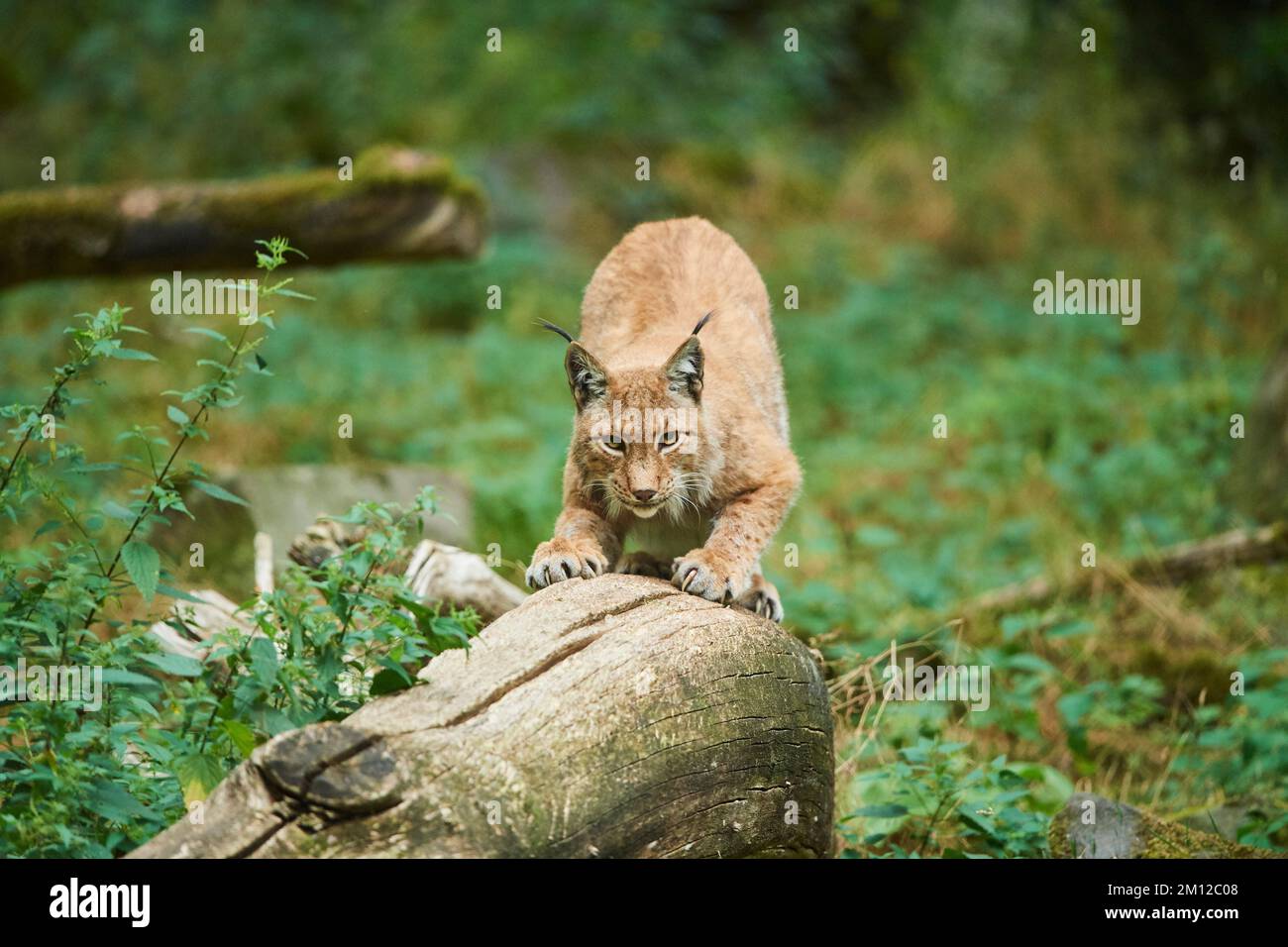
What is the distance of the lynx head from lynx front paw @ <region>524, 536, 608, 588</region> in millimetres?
237

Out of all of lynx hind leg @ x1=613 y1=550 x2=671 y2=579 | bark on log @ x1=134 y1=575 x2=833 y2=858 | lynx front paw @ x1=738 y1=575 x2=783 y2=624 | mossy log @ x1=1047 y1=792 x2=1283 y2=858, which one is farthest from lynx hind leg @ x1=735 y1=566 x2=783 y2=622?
mossy log @ x1=1047 y1=792 x2=1283 y2=858

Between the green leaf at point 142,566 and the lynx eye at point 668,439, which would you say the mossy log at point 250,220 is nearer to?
the lynx eye at point 668,439

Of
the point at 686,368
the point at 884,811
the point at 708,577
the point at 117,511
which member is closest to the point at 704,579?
the point at 708,577

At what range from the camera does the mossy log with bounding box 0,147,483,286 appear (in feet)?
23.3

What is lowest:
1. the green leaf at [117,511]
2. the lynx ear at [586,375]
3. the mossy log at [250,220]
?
the green leaf at [117,511]

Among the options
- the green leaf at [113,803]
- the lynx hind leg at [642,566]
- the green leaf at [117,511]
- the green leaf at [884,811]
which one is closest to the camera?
the green leaf at [113,803]

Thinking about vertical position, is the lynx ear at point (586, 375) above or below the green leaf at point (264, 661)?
above

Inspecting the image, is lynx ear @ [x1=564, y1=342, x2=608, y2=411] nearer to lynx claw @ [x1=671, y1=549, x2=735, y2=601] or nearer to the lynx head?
the lynx head

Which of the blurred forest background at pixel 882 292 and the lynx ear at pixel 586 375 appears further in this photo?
the blurred forest background at pixel 882 292

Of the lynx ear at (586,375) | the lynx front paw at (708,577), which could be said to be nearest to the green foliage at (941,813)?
the lynx front paw at (708,577)

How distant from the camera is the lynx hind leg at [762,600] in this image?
4824mm

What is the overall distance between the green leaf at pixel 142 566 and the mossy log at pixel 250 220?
412 cm

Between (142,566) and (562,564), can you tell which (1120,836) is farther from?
(142,566)
